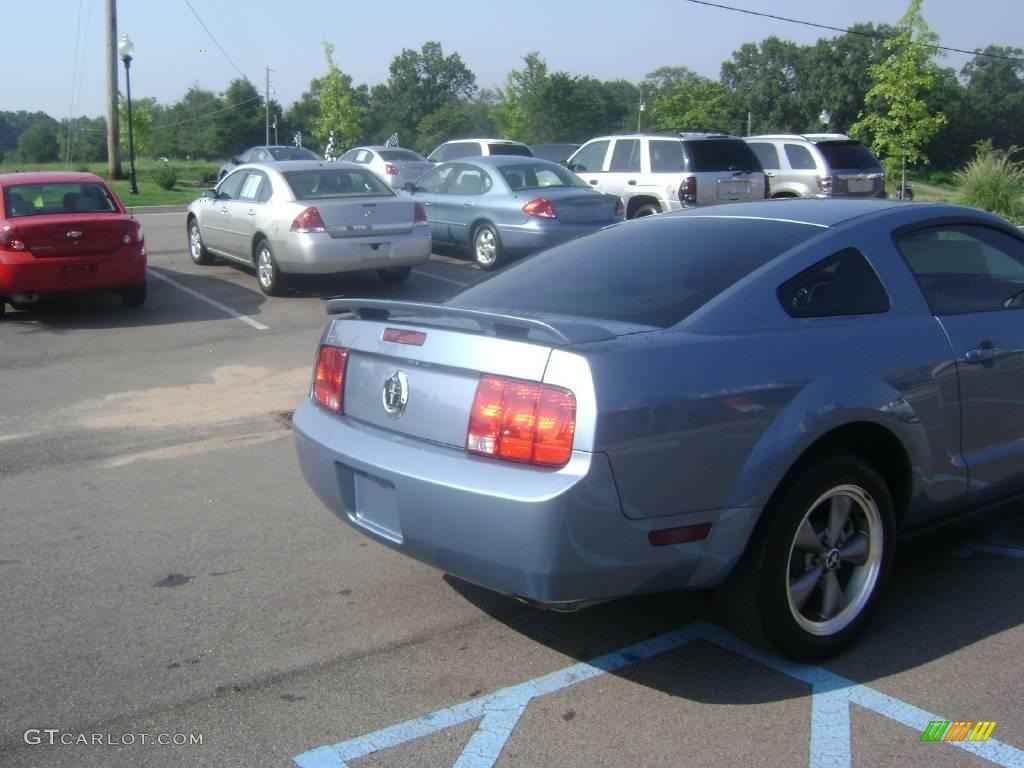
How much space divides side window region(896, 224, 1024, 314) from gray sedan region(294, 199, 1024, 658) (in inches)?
0.6

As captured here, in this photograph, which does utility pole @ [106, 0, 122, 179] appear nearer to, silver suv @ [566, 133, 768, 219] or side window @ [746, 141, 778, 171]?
silver suv @ [566, 133, 768, 219]

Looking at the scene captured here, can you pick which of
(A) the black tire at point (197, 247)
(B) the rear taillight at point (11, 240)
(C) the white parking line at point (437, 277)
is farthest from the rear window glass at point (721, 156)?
(B) the rear taillight at point (11, 240)

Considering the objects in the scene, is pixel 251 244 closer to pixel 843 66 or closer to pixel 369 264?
pixel 369 264

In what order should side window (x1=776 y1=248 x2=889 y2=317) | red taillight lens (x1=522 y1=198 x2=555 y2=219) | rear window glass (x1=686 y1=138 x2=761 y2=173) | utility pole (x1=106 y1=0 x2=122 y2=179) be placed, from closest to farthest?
side window (x1=776 y1=248 x2=889 y2=317), red taillight lens (x1=522 y1=198 x2=555 y2=219), rear window glass (x1=686 y1=138 x2=761 y2=173), utility pole (x1=106 y1=0 x2=122 y2=179)

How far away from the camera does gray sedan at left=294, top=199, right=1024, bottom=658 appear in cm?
336

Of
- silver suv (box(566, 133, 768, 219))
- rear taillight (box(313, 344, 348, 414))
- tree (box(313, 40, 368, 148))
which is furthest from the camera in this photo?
tree (box(313, 40, 368, 148))

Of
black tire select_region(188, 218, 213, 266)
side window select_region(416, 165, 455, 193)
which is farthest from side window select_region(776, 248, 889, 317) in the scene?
black tire select_region(188, 218, 213, 266)

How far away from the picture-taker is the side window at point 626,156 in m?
17.2

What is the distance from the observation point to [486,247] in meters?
14.5

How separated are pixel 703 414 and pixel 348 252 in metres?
9.10

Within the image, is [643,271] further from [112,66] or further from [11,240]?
[112,66]

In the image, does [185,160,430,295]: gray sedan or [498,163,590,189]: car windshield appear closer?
[185,160,430,295]: gray sedan

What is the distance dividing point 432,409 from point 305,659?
1067mm

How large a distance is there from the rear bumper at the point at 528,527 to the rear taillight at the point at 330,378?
438 millimetres
